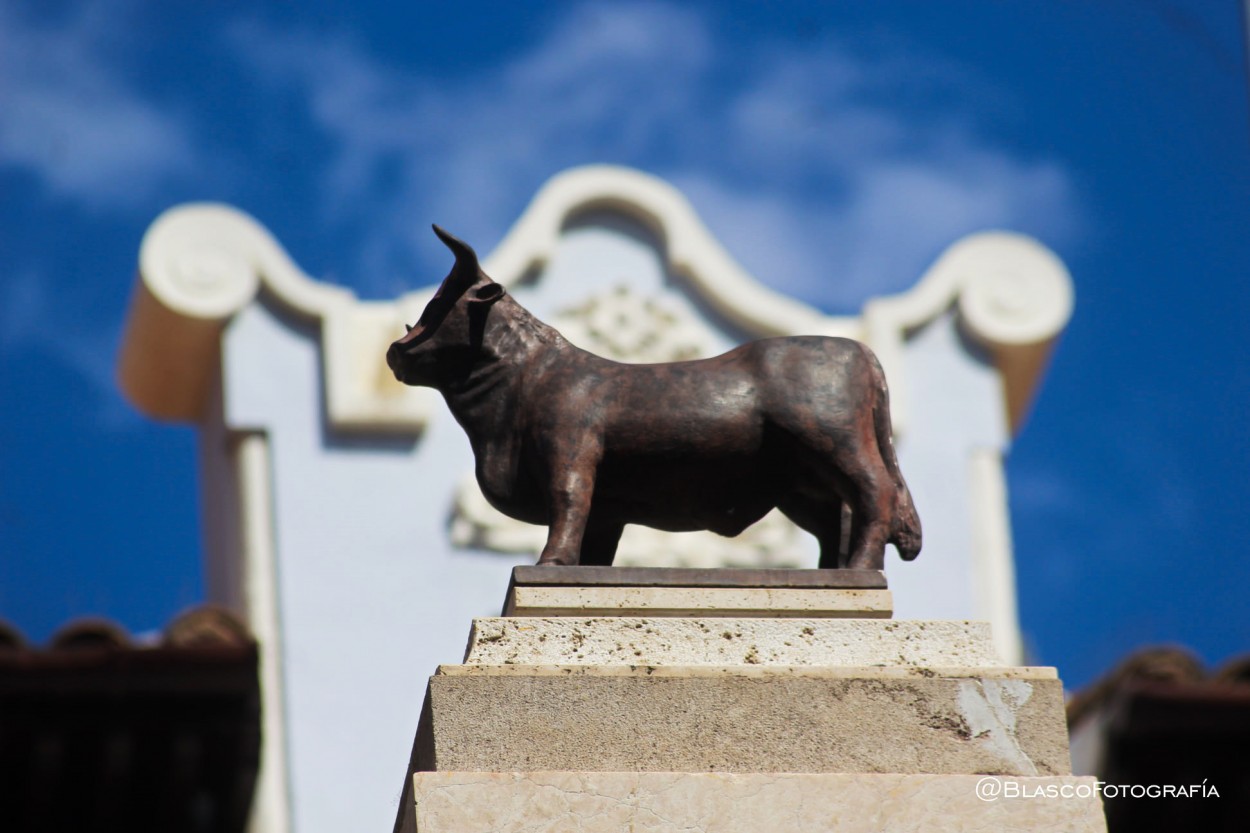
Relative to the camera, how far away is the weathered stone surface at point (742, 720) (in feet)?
17.5

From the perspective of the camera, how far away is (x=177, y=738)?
30.2 feet

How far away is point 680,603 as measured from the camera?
558 centimetres

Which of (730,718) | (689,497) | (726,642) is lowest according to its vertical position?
(730,718)

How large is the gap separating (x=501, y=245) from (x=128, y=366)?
198cm

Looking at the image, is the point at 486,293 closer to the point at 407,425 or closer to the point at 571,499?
the point at 571,499

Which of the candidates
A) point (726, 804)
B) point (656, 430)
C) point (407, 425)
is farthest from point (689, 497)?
point (407, 425)

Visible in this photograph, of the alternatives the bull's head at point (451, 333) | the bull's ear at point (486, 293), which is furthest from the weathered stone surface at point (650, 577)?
the bull's ear at point (486, 293)

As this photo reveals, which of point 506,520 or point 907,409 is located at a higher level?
point 907,409

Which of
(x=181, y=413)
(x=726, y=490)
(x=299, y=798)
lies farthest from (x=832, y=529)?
(x=181, y=413)

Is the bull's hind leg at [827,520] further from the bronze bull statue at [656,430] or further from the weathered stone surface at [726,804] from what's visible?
the weathered stone surface at [726,804]

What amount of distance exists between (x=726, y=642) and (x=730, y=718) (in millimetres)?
208

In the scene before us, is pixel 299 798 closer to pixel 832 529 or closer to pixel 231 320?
pixel 231 320

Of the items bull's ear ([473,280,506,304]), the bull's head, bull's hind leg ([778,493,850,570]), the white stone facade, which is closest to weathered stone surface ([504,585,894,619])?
bull's hind leg ([778,493,850,570])

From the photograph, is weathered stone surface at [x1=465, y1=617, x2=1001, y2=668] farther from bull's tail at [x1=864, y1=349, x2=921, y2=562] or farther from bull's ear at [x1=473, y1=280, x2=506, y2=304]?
bull's ear at [x1=473, y1=280, x2=506, y2=304]
